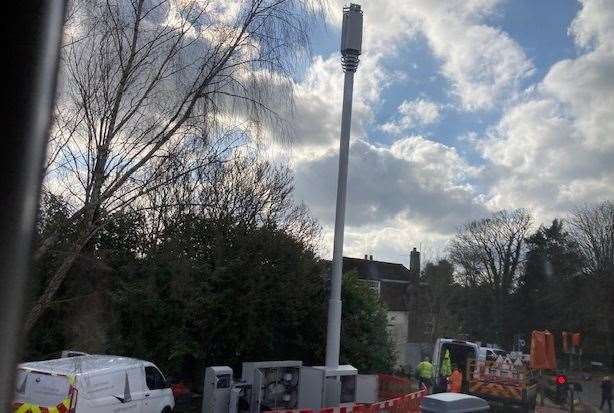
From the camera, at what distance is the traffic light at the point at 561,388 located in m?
19.2

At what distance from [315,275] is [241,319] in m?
2.97

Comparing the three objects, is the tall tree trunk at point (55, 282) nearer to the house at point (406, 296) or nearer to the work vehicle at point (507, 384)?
the work vehicle at point (507, 384)

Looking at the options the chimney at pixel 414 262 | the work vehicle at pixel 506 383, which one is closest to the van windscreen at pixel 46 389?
the work vehicle at pixel 506 383

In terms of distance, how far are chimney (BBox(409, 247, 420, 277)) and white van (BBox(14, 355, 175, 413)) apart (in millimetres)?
45226

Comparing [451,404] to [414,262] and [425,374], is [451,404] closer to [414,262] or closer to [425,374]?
[425,374]

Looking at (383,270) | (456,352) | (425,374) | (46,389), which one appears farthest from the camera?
(383,270)

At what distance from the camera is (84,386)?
1146 centimetres

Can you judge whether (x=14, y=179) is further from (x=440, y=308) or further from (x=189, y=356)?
(x=440, y=308)

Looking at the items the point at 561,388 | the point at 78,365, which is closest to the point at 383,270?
the point at 561,388

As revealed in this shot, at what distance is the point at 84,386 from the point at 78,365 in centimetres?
37

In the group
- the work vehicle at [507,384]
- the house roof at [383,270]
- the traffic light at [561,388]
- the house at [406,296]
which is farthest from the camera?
the house roof at [383,270]

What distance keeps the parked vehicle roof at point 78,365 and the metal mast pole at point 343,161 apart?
419 cm

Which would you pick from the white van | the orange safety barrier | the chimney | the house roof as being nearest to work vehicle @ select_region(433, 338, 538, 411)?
the orange safety barrier

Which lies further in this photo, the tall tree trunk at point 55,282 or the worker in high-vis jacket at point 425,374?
the worker in high-vis jacket at point 425,374
